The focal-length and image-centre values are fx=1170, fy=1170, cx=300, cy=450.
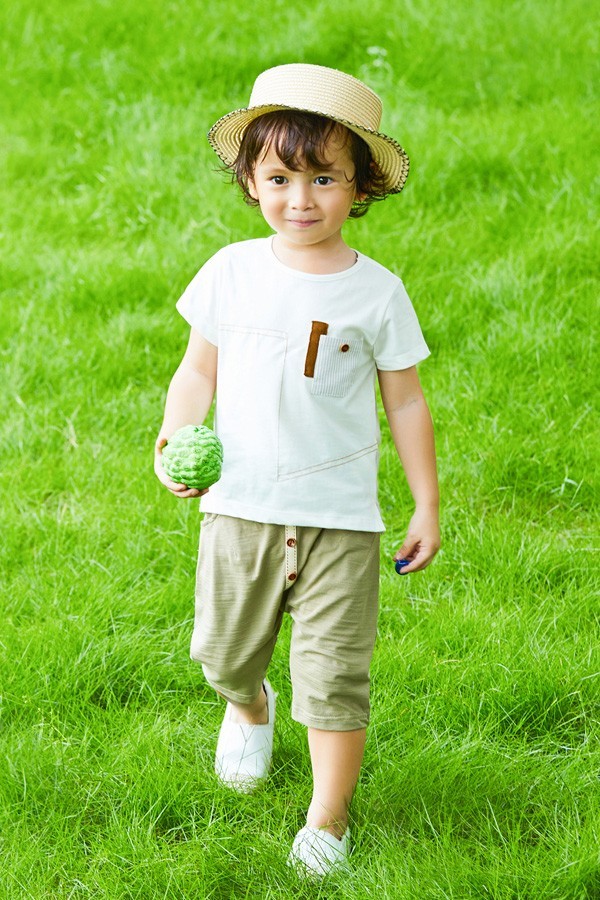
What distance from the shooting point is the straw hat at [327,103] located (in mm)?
2166

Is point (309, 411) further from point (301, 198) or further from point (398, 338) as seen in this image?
point (301, 198)

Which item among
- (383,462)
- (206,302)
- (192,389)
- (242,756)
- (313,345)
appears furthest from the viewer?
(383,462)

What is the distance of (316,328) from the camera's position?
226cm

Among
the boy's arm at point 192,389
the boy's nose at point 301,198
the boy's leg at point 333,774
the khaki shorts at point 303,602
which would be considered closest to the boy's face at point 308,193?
the boy's nose at point 301,198

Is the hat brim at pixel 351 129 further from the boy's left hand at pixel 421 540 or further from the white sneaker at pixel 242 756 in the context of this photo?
the white sneaker at pixel 242 756

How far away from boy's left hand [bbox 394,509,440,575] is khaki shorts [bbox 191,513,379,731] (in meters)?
0.07

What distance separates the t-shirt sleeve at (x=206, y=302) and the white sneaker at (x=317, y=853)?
103 cm

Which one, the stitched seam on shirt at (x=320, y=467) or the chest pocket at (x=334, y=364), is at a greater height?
the chest pocket at (x=334, y=364)

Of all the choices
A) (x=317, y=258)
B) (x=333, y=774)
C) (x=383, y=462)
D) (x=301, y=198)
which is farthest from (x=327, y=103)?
(x=383, y=462)

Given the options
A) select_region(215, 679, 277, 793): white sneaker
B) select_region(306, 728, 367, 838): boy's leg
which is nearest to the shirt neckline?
select_region(306, 728, 367, 838): boy's leg

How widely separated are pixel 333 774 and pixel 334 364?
850mm

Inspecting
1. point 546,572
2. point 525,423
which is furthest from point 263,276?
point 525,423

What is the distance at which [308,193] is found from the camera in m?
2.21

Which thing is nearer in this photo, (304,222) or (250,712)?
(304,222)
